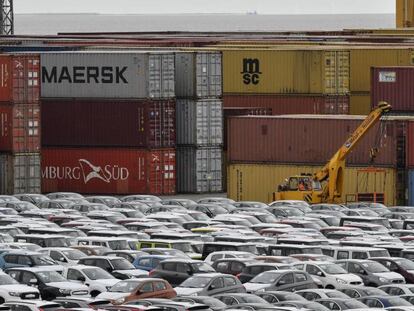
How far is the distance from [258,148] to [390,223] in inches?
696

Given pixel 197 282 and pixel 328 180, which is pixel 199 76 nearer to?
pixel 328 180

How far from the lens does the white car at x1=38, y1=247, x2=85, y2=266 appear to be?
43438 mm

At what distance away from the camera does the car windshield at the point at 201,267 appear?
1606 inches

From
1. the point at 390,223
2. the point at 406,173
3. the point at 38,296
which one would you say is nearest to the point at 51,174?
the point at 406,173

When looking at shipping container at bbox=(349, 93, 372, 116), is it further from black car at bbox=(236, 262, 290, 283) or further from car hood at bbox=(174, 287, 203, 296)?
car hood at bbox=(174, 287, 203, 296)

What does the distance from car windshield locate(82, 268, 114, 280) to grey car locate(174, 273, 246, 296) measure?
232 centimetres

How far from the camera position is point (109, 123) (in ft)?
249

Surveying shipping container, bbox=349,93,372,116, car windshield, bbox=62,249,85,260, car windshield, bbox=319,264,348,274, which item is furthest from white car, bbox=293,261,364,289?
shipping container, bbox=349,93,372,116

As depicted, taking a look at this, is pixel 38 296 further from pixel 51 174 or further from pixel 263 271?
pixel 51 174

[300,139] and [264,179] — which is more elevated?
[300,139]

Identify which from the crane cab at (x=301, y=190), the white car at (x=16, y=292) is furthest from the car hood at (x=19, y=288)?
the crane cab at (x=301, y=190)

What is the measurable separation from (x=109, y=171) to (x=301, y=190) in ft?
38.5

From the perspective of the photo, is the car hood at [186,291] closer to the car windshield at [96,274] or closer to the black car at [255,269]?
the car windshield at [96,274]

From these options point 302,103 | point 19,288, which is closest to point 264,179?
point 302,103
